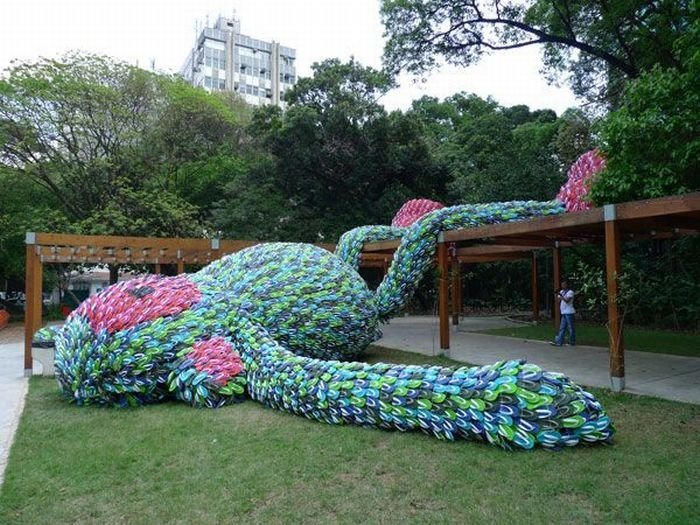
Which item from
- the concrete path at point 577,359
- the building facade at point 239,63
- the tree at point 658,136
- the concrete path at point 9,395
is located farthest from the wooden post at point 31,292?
the building facade at point 239,63

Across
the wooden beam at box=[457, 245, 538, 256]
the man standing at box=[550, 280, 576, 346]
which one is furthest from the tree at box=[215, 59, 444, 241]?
the man standing at box=[550, 280, 576, 346]

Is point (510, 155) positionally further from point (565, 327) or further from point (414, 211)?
point (565, 327)

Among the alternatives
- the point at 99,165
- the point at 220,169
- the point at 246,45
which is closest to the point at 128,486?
the point at 99,165

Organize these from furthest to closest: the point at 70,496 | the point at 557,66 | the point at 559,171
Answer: the point at 559,171 < the point at 557,66 < the point at 70,496

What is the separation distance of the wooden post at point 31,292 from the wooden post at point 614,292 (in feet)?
28.4

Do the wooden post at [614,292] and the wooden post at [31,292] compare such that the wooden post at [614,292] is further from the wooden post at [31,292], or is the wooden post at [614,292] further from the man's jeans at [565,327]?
the wooden post at [31,292]

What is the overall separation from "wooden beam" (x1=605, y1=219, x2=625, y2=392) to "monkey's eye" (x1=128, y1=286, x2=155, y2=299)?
565 centimetres

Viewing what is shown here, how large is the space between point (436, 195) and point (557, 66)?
7754 mm

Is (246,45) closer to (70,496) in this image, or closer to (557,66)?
(557,66)

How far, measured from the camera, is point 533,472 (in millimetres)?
3816

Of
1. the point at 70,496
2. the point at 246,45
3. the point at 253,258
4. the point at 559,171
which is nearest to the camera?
the point at 70,496

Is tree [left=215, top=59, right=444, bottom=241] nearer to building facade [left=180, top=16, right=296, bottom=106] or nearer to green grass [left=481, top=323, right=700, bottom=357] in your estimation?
green grass [left=481, top=323, right=700, bottom=357]

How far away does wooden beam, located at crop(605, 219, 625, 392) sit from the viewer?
648 centimetres

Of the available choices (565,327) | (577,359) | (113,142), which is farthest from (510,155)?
(113,142)
